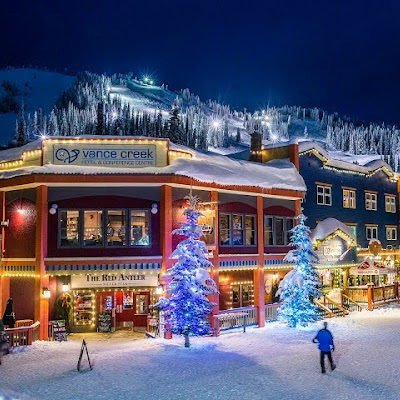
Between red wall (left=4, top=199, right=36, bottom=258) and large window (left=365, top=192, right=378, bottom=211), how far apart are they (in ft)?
87.2

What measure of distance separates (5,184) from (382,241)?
30.1 m

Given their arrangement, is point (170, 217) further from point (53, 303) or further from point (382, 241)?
point (382, 241)

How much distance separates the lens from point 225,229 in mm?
26219

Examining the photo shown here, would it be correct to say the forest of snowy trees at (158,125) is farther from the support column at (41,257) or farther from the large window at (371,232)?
the support column at (41,257)

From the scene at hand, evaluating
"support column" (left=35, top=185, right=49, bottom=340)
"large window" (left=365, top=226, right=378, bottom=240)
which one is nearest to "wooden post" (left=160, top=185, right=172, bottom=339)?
"support column" (left=35, top=185, right=49, bottom=340)

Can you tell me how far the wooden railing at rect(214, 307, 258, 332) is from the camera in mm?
24447

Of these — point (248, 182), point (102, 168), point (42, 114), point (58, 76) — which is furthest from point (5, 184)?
Answer: point (58, 76)

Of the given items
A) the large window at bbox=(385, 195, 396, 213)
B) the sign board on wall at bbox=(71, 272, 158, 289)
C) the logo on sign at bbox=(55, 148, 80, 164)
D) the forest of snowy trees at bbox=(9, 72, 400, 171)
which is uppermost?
the forest of snowy trees at bbox=(9, 72, 400, 171)

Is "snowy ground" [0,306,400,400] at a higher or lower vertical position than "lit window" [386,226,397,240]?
lower

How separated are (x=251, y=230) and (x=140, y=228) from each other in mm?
6953

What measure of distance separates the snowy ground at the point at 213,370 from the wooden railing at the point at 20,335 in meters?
0.50

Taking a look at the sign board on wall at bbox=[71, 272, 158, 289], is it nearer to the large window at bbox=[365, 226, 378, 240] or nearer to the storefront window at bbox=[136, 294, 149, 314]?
the storefront window at bbox=[136, 294, 149, 314]

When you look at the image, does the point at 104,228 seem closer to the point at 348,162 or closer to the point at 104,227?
the point at 104,227

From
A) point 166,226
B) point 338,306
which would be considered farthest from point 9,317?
point 338,306
